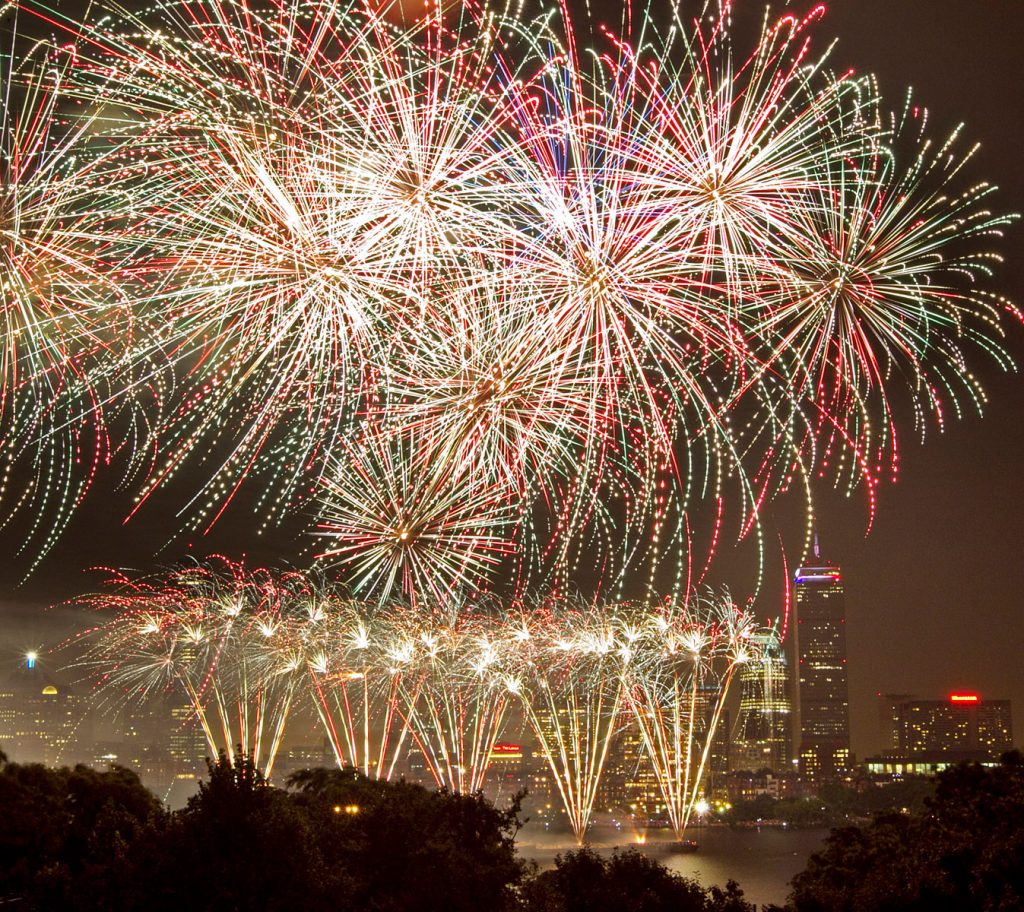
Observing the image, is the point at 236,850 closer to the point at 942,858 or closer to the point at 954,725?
the point at 942,858

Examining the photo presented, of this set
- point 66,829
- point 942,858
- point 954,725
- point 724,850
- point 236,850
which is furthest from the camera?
point 954,725

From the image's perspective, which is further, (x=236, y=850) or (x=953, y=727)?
(x=953, y=727)

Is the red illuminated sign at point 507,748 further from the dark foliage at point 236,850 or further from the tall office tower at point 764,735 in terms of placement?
the dark foliage at point 236,850

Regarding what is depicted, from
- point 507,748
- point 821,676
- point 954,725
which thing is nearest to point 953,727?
point 954,725

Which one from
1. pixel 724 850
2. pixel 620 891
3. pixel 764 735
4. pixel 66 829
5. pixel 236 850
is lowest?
pixel 724 850

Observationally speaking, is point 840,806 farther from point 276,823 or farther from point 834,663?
point 276,823

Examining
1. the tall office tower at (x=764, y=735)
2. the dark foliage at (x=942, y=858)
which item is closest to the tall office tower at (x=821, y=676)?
the tall office tower at (x=764, y=735)
